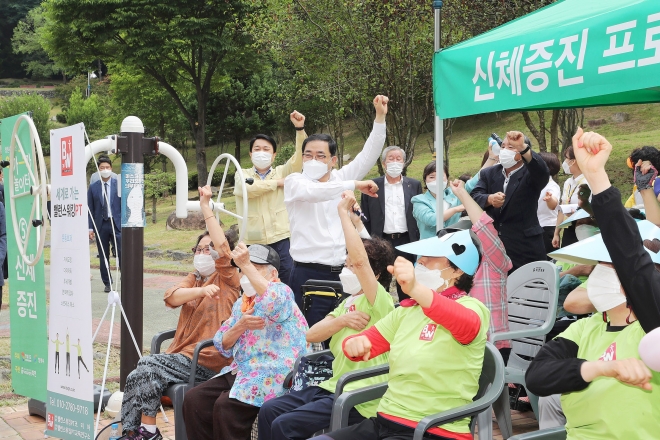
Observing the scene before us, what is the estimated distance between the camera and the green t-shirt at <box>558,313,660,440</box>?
259 cm

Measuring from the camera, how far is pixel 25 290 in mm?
5387

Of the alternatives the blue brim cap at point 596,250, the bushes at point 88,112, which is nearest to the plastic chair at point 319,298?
the blue brim cap at point 596,250

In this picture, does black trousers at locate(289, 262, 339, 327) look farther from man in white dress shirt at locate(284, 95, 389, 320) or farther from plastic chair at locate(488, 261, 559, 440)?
plastic chair at locate(488, 261, 559, 440)

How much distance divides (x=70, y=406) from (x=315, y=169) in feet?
7.44

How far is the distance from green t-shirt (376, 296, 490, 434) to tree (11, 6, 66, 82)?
269ft

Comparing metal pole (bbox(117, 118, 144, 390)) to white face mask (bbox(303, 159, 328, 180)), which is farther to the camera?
white face mask (bbox(303, 159, 328, 180))

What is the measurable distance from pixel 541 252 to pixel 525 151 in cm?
82

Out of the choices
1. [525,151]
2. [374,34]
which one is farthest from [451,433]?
[374,34]

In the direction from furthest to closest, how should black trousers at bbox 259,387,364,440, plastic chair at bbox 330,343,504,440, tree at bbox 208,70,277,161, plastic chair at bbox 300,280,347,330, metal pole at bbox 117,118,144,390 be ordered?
1. tree at bbox 208,70,277,161
2. metal pole at bbox 117,118,144,390
3. plastic chair at bbox 300,280,347,330
4. black trousers at bbox 259,387,364,440
5. plastic chair at bbox 330,343,504,440

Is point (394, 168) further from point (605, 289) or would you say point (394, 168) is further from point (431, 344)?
point (605, 289)

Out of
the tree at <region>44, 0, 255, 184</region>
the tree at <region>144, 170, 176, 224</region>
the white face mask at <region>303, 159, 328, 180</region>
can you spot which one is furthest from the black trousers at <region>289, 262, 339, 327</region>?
the tree at <region>144, 170, 176, 224</region>

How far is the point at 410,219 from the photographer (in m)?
6.96

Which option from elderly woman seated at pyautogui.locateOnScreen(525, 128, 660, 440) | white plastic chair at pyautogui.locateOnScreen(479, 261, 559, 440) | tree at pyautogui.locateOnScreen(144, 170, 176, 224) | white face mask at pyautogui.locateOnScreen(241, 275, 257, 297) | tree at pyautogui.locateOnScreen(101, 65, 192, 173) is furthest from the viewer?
tree at pyautogui.locateOnScreen(101, 65, 192, 173)

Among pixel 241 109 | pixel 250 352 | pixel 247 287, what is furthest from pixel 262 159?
pixel 241 109
